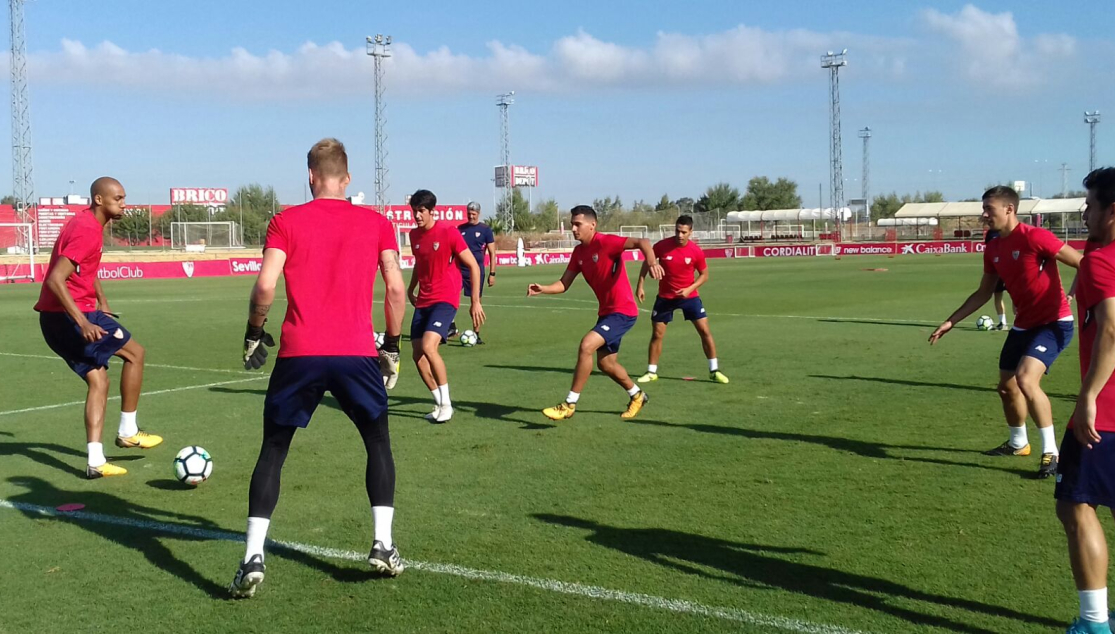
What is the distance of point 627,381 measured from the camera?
9820mm

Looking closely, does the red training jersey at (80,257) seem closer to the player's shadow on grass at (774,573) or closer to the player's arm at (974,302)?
the player's shadow on grass at (774,573)

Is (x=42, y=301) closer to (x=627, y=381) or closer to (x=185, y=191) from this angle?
(x=627, y=381)

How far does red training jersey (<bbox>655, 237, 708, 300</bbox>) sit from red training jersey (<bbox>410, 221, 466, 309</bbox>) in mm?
3479

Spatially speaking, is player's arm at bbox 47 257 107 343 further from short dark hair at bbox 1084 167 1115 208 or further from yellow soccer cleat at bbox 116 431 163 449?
short dark hair at bbox 1084 167 1115 208

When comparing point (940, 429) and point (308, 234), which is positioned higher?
point (308, 234)

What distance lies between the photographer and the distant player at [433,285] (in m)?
9.88

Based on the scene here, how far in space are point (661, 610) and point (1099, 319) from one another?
2279mm

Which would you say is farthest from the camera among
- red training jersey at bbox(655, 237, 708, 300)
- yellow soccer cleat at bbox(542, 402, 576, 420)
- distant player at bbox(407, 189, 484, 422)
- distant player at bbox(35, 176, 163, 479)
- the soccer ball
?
red training jersey at bbox(655, 237, 708, 300)

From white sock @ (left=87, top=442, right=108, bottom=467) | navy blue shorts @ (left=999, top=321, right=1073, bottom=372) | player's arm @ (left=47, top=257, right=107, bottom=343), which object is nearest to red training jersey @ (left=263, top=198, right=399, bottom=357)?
player's arm @ (left=47, top=257, right=107, bottom=343)

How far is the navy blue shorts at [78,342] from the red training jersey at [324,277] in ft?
11.2

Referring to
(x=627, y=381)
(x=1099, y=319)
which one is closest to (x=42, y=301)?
(x=627, y=381)

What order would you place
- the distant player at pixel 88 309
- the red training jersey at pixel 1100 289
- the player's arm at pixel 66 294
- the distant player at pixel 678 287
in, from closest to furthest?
1. the red training jersey at pixel 1100 289
2. the player's arm at pixel 66 294
3. the distant player at pixel 88 309
4. the distant player at pixel 678 287

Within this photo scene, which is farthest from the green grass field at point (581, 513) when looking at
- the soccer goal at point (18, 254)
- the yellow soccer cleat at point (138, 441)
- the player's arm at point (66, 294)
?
the soccer goal at point (18, 254)

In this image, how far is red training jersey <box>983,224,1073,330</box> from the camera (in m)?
7.60
